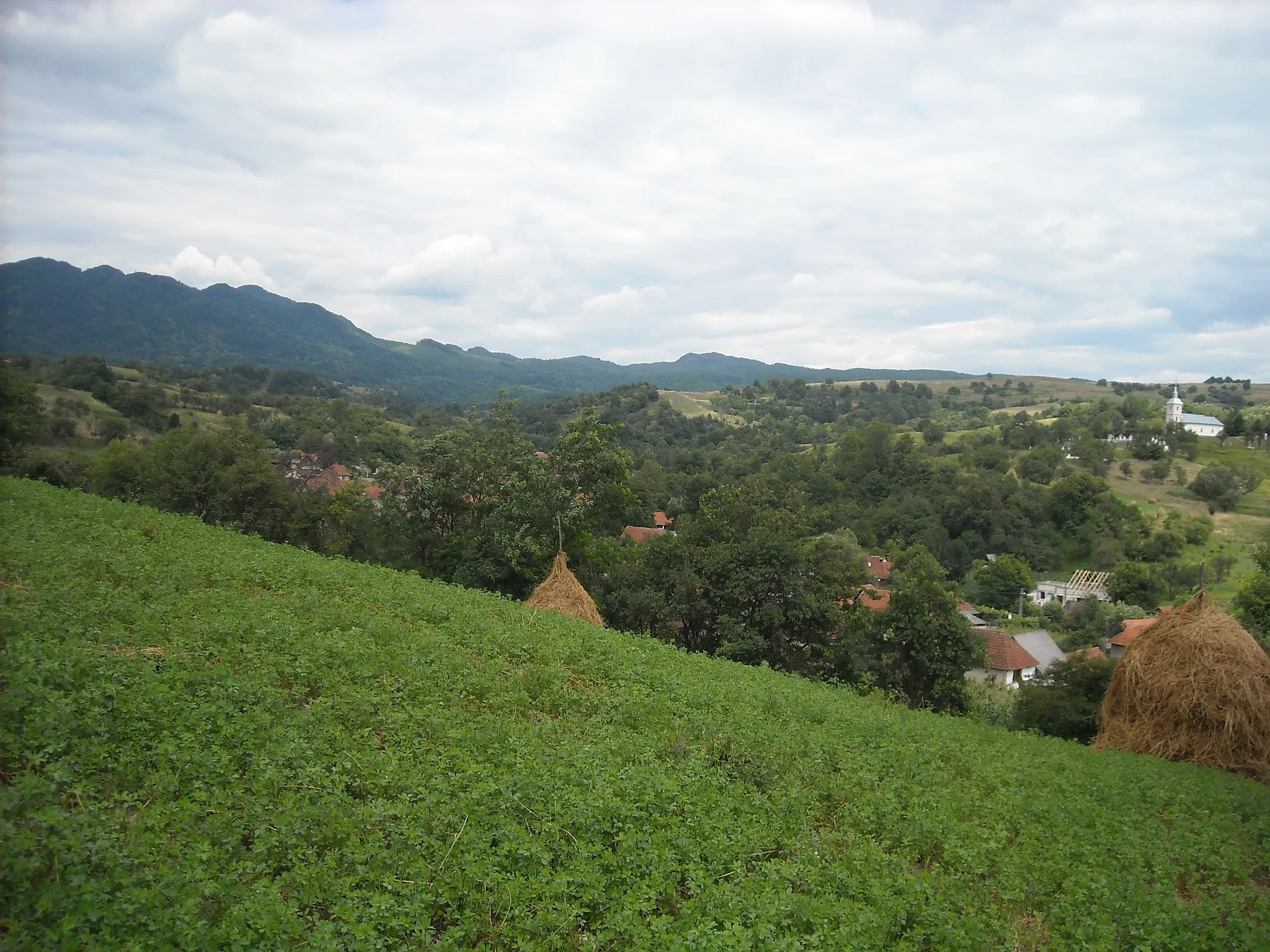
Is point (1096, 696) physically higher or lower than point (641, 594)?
lower

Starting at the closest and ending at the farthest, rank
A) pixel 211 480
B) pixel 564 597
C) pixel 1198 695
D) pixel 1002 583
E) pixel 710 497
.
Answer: pixel 1198 695 < pixel 564 597 < pixel 211 480 < pixel 710 497 < pixel 1002 583

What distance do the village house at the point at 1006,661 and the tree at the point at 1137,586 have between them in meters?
19.2

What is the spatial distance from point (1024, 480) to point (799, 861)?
271 feet

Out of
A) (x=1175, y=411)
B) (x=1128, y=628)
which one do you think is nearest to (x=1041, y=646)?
(x=1128, y=628)

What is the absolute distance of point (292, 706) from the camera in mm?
5953

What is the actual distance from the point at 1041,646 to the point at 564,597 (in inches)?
1603

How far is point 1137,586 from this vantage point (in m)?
54.6

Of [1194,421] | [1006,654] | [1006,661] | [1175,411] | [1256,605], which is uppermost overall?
[1175,411]

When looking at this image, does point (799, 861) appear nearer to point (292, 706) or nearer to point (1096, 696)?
point (292, 706)

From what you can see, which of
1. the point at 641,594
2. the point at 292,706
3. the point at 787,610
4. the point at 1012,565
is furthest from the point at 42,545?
the point at 1012,565

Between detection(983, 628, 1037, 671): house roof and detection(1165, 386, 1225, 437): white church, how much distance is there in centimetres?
8469

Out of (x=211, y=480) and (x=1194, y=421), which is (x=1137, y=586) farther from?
(x=1194, y=421)

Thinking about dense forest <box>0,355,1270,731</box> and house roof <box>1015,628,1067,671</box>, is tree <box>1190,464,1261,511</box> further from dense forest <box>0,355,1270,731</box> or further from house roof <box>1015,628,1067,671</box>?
house roof <box>1015,628,1067,671</box>

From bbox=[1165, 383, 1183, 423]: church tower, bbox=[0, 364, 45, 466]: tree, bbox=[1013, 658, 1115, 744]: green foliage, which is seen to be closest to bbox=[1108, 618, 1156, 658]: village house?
bbox=[1013, 658, 1115, 744]: green foliage
